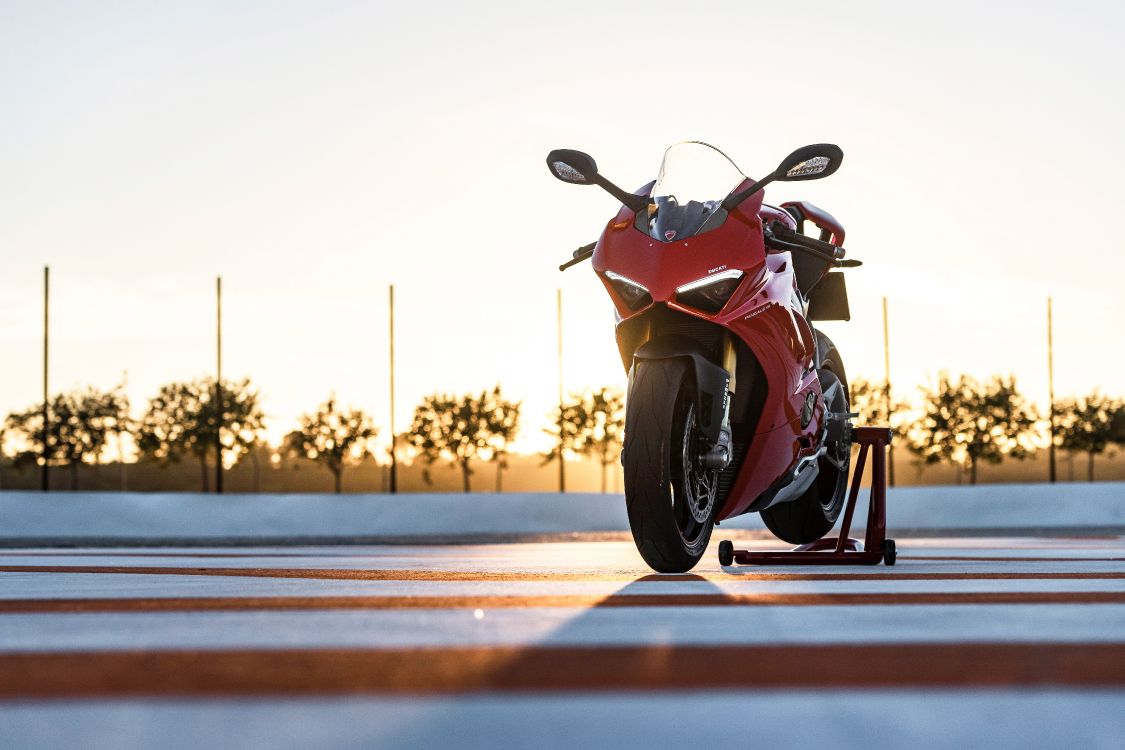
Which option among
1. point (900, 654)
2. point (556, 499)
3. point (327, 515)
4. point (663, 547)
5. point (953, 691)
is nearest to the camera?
point (953, 691)

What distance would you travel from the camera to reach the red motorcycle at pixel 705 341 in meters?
5.26

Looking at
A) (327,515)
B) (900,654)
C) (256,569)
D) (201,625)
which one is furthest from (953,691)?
(327,515)

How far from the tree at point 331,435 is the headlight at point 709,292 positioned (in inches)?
2725

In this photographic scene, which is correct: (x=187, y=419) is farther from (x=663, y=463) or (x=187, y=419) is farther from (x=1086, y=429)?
(x=663, y=463)

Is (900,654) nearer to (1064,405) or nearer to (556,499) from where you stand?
(556,499)

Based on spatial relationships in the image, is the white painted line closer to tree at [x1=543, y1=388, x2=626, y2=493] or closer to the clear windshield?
the clear windshield

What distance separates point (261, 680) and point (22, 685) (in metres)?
0.36

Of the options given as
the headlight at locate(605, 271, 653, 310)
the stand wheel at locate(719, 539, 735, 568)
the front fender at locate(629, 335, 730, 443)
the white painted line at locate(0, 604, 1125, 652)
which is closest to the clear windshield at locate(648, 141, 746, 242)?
the headlight at locate(605, 271, 653, 310)

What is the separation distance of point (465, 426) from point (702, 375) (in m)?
68.6

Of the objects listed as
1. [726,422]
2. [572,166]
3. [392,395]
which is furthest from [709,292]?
[392,395]

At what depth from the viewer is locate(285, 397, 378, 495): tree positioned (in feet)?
242

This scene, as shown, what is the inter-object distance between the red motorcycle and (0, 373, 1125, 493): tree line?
58.9m

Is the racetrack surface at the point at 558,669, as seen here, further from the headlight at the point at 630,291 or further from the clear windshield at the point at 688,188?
the clear windshield at the point at 688,188

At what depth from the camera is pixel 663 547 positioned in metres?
5.32
